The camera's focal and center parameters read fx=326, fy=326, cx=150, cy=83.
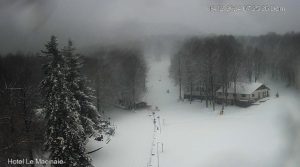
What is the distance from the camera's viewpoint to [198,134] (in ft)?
52.9

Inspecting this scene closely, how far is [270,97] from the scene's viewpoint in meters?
17.3

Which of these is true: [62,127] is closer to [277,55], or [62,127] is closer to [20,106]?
[20,106]

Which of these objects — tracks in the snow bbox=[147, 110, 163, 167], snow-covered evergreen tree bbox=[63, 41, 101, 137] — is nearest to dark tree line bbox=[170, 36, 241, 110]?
tracks in the snow bbox=[147, 110, 163, 167]

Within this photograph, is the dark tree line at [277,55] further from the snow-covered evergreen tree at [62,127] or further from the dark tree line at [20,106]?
the dark tree line at [20,106]

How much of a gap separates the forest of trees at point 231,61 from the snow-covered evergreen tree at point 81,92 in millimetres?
5885

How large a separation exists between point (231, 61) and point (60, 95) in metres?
11.6

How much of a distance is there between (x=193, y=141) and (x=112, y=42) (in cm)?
633

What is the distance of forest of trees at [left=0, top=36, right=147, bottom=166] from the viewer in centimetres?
1115

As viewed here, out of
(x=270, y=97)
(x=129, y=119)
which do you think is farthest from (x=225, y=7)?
(x=129, y=119)

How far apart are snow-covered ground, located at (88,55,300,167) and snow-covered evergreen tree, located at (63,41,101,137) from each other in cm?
126

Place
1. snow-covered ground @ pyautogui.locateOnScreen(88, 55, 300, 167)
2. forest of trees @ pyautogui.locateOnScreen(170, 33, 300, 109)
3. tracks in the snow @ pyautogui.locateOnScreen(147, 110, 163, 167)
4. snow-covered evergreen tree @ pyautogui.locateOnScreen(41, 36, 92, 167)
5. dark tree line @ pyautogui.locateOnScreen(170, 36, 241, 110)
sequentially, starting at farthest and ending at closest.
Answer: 1. dark tree line @ pyautogui.locateOnScreen(170, 36, 241, 110)
2. forest of trees @ pyautogui.locateOnScreen(170, 33, 300, 109)
3. snow-covered ground @ pyautogui.locateOnScreen(88, 55, 300, 167)
4. tracks in the snow @ pyautogui.locateOnScreen(147, 110, 163, 167)
5. snow-covered evergreen tree @ pyautogui.locateOnScreen(41, 36, 92, 167)

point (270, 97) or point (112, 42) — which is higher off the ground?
point (112, 42)

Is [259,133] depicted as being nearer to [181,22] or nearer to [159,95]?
[159,95]

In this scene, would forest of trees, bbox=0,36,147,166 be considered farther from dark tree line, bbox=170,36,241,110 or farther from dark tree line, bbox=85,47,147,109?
dark tree line, bbox=170,36,241,110
